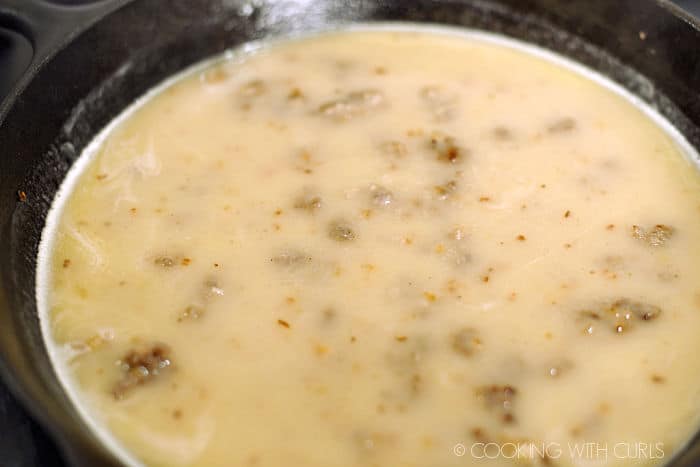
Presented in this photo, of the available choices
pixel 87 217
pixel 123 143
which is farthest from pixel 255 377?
pixel 123 143

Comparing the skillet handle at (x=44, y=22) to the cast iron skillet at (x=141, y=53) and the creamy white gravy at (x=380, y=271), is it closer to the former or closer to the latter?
the cast iron skillet at (x=141, y=53)

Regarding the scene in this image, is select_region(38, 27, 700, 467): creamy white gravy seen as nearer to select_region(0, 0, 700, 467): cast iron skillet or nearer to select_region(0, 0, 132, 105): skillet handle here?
select_region(0, 0, 700, 467): cast iron skillet

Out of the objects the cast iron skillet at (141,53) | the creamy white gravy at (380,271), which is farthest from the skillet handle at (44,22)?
the creamy white gravy at (380,271)

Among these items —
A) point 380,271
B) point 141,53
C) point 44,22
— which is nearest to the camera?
point 380,271

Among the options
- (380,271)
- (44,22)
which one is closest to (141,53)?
(44,22)

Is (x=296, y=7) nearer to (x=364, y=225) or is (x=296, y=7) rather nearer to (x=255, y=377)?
(x=364, y=225)

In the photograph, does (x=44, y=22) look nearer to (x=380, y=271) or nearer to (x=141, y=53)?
(x=141, y=53)

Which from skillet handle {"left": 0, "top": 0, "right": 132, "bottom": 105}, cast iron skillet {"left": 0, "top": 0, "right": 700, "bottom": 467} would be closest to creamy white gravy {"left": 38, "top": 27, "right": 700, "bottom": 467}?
cast iron skillet {"left": 0, "top": 0, "right": 700, "bottom": 467}

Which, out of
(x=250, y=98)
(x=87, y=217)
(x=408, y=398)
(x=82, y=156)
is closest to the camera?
(x=408, y=398)
